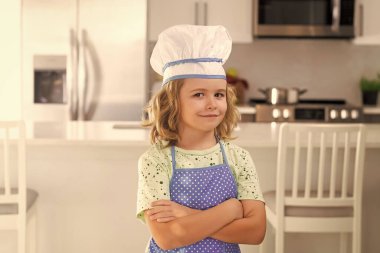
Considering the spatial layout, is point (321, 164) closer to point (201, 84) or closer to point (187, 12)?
point (201, 84)

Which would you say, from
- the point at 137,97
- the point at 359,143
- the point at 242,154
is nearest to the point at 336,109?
the point at 137,97

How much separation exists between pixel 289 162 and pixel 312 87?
8.02 ft

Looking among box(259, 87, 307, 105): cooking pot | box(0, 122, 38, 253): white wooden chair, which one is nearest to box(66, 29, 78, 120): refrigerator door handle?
box(259, 87, 307, 105): cooking pot

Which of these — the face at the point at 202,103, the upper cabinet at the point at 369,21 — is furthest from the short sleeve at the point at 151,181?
the upper cabinet at the point at 369,21

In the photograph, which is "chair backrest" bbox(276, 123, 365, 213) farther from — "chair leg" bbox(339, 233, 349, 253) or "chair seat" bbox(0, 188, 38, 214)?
"chair seat" bbox(0, 188, 38, 214)

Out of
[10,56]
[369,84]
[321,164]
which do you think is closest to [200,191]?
[321,164]

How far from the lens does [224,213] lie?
1.48 m

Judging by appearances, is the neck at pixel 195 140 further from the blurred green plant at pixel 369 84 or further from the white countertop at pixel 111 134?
the blurred green plant at pixel 369 84

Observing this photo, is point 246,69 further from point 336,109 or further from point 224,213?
point 224,213

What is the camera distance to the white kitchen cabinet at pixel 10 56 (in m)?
4.46

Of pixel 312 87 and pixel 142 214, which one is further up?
pixel 312 87

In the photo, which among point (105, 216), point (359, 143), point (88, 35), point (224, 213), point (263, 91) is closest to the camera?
point (224, 213)

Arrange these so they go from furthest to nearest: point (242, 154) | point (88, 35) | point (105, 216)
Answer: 1. point (88, 35)
2. point (105, 216)
3. point (242, 154)

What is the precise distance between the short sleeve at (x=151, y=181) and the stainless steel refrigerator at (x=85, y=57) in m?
2.92
